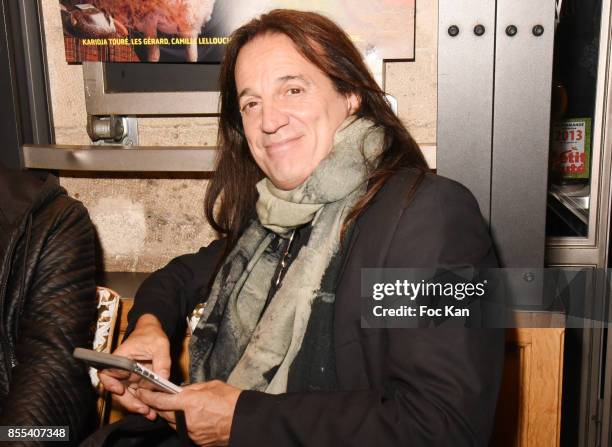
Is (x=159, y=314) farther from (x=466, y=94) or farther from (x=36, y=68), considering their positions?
(x=36, y=68)

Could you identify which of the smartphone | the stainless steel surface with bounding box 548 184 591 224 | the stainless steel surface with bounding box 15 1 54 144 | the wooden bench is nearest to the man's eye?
the smartphone

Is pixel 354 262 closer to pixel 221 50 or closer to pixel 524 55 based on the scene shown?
pixel 524 55

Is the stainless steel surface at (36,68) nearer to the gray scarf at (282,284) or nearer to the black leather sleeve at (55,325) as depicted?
the black leather sleeve at (55,325)

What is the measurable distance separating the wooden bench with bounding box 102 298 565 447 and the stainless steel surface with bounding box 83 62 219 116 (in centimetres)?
92

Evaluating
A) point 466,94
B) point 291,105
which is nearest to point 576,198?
point 466,94

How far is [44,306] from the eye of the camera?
1371mm

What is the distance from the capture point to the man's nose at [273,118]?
4.09 feet

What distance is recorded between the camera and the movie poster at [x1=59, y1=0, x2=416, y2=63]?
1705 mm

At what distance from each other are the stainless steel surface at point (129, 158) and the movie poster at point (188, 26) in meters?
0.30

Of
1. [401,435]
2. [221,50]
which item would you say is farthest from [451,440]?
[221,50]

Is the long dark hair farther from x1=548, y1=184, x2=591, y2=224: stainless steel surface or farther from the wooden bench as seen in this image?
x1=548, y1=184, x2=591, y2=224: stainless steel surface

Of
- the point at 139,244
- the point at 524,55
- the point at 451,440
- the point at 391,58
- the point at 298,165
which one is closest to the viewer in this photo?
the point at 451,440

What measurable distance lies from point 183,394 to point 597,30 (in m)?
1.75

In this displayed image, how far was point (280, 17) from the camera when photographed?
128 cm
